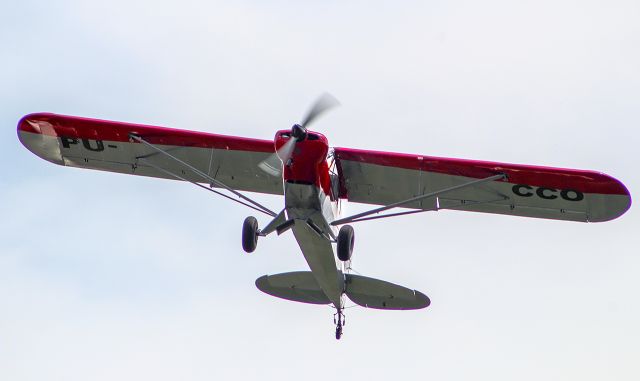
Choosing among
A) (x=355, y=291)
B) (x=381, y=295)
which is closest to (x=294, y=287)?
(x=355, y=291)

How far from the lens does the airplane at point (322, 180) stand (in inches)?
790

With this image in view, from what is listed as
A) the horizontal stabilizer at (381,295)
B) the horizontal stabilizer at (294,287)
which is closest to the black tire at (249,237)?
the horizontal stabilizer at (294,287)

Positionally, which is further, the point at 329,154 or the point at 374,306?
the point at 374,306

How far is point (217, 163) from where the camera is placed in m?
22.1

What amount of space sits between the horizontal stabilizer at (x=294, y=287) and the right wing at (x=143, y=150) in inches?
58.8

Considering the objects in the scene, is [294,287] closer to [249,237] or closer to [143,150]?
[249,237]

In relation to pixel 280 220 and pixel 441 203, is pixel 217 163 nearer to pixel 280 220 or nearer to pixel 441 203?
pixel 280 220

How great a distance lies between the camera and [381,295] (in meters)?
22.6

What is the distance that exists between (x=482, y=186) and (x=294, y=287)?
148 inches

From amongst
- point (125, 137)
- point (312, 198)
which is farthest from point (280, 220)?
point (125, 137)

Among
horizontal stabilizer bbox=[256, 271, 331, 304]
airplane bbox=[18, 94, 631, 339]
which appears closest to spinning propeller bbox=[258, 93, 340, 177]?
airplane bbox=[18, 94, 631, 339]

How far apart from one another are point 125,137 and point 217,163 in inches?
63.1

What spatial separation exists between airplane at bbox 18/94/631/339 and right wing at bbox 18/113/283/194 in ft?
0.05

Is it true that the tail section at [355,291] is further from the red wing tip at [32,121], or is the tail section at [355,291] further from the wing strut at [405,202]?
the red wing tip at [32,121]
